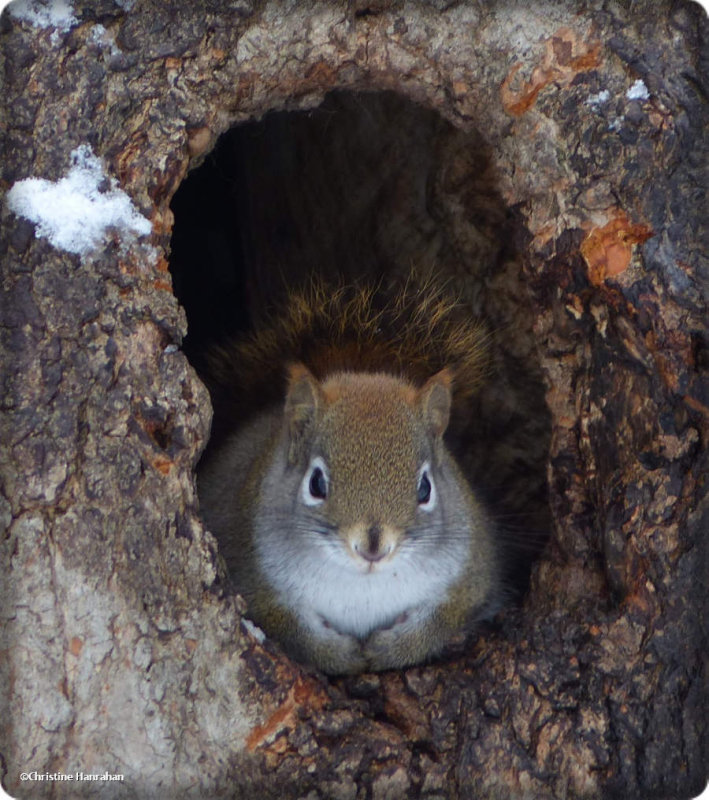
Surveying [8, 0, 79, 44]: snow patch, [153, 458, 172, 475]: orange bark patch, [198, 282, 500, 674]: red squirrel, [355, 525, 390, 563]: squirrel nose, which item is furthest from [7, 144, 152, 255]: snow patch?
[355, 525, 390, 563]: squirrel nose

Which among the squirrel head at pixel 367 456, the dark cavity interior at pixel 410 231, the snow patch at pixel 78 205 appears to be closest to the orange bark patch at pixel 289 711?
the squirrel head at pixel 367 456

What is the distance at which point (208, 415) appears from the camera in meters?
2.03

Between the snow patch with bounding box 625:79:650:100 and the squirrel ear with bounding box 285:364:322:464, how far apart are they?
84 centimetres

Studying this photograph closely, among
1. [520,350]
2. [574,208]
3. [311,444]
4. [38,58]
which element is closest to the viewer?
[38,58]

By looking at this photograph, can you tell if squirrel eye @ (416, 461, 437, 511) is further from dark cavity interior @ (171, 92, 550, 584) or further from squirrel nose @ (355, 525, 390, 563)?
dark cavity interior @ (171, 92, 550, 584)

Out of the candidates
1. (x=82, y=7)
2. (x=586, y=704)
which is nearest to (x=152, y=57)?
(x=82, y=7)

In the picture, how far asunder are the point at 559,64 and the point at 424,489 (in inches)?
34.2

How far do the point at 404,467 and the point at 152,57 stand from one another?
0.90 m

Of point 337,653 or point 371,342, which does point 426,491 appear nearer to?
point 337,653

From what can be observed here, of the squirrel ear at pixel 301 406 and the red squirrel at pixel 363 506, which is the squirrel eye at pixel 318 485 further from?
the squirrel ear at pixel 301 406

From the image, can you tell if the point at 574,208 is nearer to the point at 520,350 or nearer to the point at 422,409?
the point at 422,409

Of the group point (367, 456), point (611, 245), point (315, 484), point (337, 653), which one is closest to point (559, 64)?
point (611, 245)

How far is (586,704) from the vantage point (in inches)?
82.3

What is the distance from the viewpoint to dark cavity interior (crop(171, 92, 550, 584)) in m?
2.75
